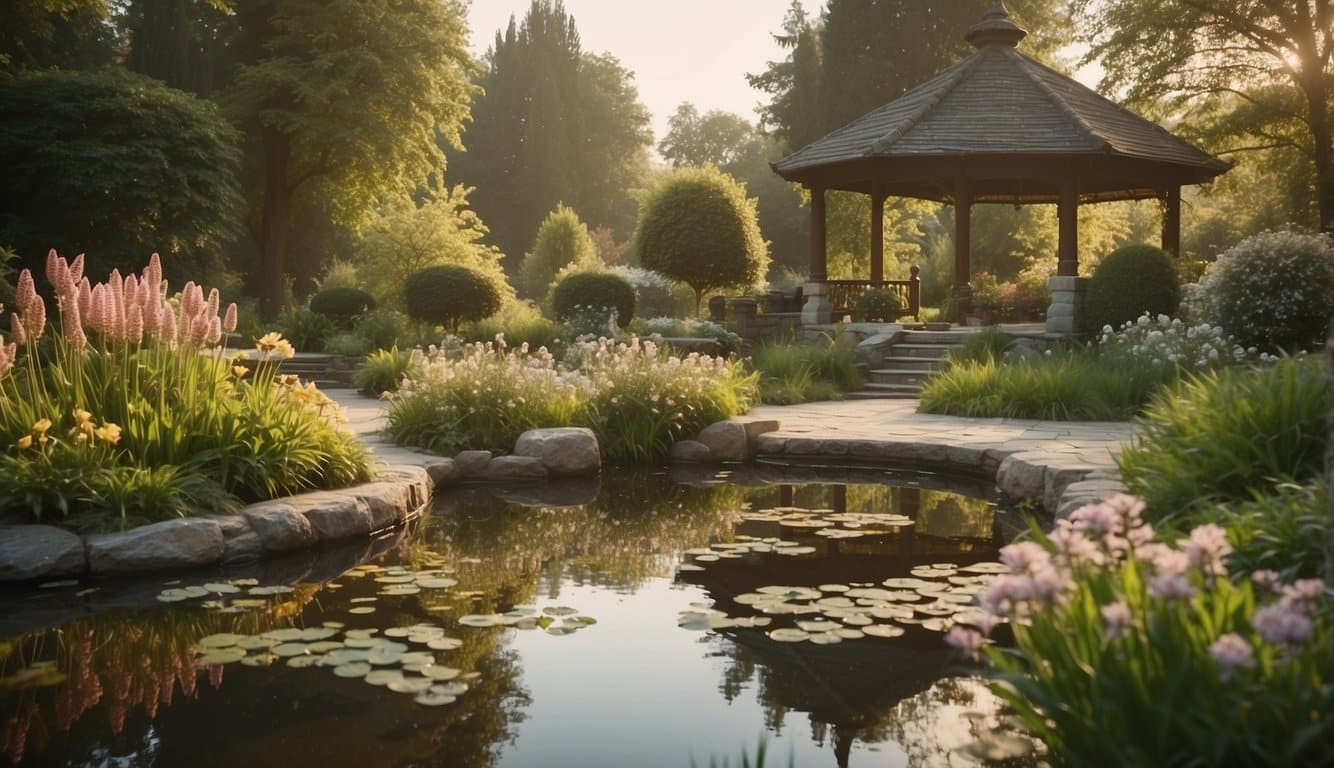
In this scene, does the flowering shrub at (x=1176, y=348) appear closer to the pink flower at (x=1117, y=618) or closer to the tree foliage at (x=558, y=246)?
the pink flower at (x=1117, y=618)

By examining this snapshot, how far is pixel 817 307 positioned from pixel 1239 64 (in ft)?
32.9

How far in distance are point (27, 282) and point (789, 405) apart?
831 centimetres

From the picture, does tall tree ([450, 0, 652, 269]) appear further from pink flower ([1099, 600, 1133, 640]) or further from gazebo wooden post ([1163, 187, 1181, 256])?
pink flower ([1099, 600, 1133, 640])

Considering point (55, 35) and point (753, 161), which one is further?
point (753, 161)

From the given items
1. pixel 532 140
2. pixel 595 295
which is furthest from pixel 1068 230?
pixel 532 140

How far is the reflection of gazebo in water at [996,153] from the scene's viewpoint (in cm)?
1549

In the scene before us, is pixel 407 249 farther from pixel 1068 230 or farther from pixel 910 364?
pixel 1068 230

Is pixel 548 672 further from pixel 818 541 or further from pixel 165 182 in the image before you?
pixel 165 182

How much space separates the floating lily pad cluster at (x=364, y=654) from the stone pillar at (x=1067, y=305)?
11976 mm

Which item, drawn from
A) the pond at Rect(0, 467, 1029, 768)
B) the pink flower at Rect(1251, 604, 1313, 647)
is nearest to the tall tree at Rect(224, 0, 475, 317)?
the pond at Rect(0, 467, 1029, 768)

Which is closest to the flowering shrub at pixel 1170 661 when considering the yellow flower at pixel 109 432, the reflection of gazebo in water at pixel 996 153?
the yellow flower at pixel 109 432

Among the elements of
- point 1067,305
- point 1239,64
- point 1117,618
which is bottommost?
point 1117,618

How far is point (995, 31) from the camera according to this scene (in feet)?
60.1

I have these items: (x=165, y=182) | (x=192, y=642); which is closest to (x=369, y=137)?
(x=165, y=182)
